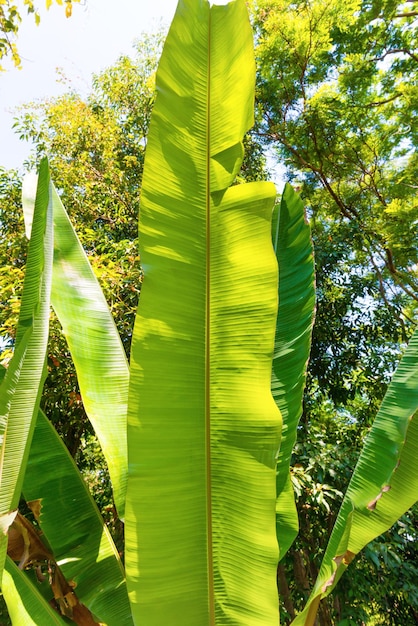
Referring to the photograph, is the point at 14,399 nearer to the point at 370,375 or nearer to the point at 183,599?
the point at 183,599

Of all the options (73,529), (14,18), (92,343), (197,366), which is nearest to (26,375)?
(197,366)

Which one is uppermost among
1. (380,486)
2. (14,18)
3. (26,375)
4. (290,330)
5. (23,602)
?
(14,18)

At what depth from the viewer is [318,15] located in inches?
254

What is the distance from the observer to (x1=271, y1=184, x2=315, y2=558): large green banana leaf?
1.17 metres

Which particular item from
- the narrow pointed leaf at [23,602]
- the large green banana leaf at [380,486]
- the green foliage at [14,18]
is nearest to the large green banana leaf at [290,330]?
the large green banana leaf at [380,486]

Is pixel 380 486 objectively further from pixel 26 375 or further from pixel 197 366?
pixel 26 375

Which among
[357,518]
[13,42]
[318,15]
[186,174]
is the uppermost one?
[318,15]

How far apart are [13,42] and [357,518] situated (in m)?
3.14

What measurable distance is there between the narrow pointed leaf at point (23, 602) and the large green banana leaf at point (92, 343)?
260 mm

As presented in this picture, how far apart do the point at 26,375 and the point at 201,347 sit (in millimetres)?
353

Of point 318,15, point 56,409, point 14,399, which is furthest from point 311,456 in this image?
point 318,15

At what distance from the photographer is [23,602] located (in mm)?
998

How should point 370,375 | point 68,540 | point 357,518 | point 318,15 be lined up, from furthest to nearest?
point 318,15 → point 370,375 → point 68,540 → point 357,518

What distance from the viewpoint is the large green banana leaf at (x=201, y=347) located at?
88 centimetres
